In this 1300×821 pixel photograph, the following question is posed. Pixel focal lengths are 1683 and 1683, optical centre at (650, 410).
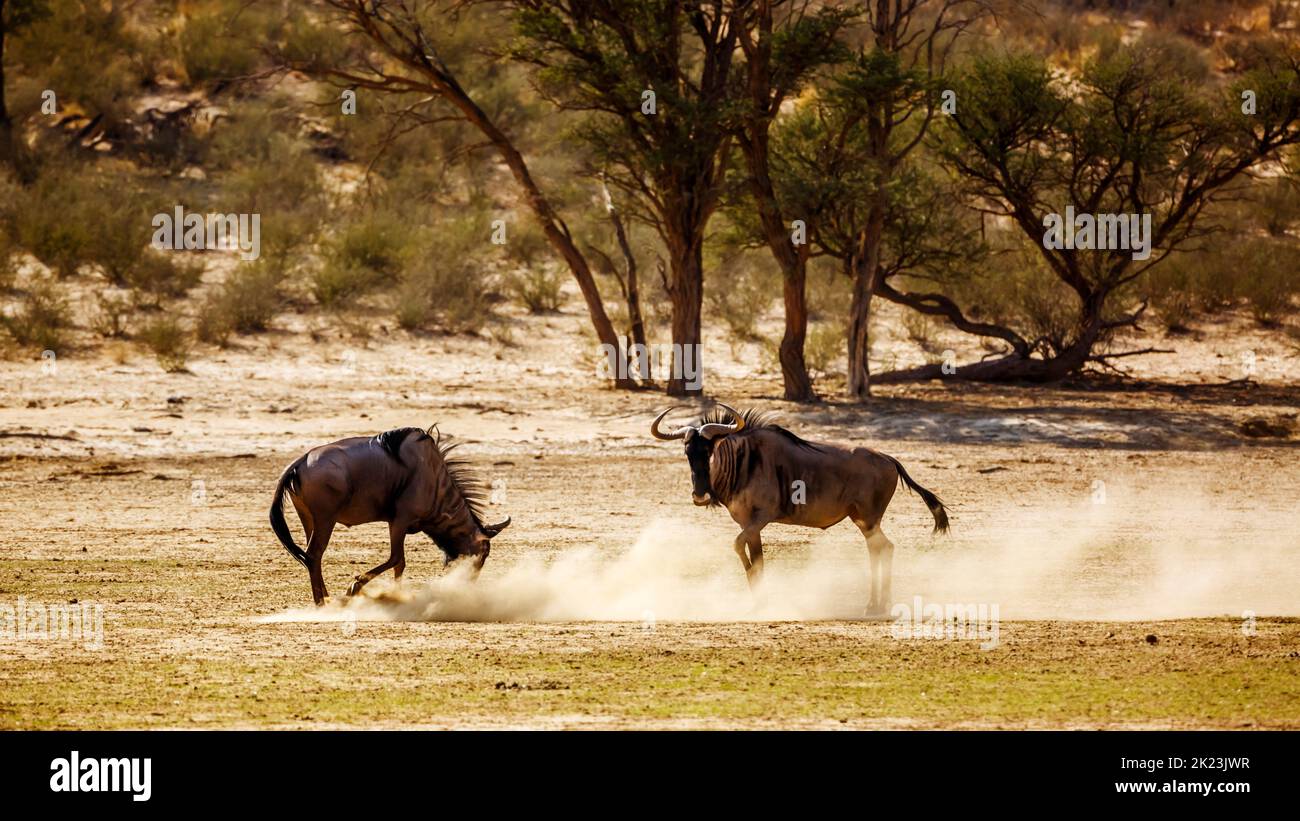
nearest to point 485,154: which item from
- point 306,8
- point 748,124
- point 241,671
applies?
point 306,8

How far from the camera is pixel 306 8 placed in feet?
154

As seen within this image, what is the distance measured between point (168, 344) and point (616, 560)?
13.3 meters

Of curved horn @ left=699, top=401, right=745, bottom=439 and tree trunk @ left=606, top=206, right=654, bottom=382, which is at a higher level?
tree trunk @ left=606, top=206, right=654, bottom=382

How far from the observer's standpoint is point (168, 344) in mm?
26375

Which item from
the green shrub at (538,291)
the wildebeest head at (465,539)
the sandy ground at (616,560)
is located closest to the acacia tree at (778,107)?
the sandy ground at (616,560)

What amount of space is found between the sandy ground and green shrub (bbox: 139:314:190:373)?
373 millimetres

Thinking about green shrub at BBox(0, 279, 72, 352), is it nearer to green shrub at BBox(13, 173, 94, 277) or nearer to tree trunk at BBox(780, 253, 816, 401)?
green shrub at BBox(13, 173, 94, 277)

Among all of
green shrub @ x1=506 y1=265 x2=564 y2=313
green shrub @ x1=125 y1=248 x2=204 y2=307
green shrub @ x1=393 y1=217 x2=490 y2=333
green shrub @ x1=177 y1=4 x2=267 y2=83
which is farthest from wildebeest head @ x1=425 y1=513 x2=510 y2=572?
green shrub @ x1=177 y1=4 x2=267 y2=83

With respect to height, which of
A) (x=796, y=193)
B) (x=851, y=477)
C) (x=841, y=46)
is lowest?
(x=851, y=477)

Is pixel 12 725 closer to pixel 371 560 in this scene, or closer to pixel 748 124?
pixel 371 560

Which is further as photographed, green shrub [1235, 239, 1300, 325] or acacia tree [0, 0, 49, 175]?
acacia tree [0, 0, 49, 175]

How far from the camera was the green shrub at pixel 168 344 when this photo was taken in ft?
Answer: 84.9

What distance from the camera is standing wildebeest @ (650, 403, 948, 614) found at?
13.2 meters
